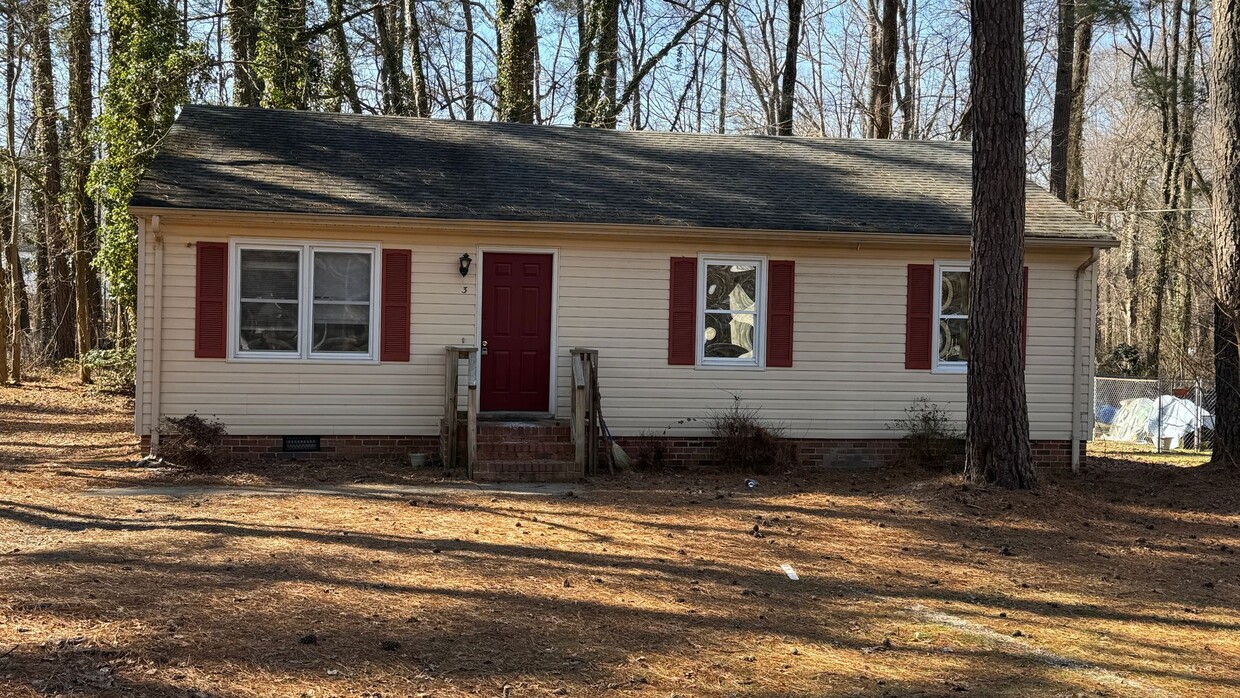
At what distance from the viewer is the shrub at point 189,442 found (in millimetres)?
10289

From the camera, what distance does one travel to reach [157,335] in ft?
35.3

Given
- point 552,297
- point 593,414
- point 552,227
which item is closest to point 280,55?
point 552,227

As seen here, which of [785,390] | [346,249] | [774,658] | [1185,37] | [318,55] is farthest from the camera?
[1185,37]

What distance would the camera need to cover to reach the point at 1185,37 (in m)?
28.5

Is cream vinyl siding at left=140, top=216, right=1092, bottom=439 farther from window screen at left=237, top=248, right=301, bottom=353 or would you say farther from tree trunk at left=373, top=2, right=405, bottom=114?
tree trunk at left=373, top=2, right=405, bottom=114

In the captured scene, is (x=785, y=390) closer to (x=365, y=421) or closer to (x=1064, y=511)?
(x=1064, y=511)

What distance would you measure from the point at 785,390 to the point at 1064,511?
361cm

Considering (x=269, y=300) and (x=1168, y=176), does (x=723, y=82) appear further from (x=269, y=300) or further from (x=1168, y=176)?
(x=269, y=300)

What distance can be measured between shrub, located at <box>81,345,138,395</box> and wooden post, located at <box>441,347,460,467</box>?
952 cm

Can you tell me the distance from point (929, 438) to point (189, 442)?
8.25 meters

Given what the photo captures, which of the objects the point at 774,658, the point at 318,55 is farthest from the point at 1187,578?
the point at 318,55

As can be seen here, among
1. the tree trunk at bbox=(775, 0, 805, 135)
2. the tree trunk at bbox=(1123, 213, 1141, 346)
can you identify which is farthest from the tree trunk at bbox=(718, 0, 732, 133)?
the tree trunk at bbox=(1123, 213, 1141, 346)

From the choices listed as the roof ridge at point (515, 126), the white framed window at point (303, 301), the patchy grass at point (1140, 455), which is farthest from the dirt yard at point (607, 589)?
the roof ridge at point (515, 126)

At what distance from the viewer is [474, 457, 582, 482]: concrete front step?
34.2ft
